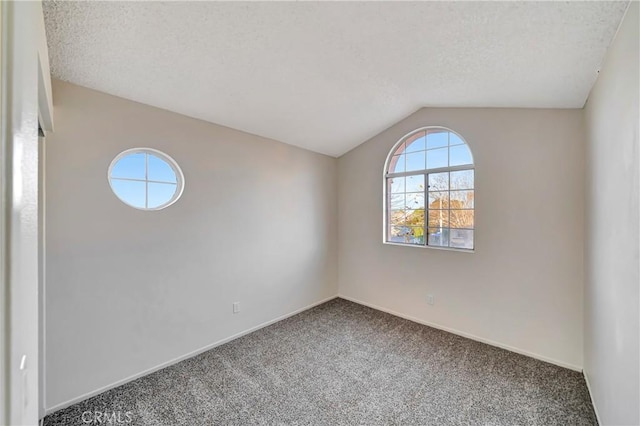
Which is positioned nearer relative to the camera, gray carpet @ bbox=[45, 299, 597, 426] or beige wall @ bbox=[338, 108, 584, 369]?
gray carpet @ bbox=[45, 299, 597, 426]

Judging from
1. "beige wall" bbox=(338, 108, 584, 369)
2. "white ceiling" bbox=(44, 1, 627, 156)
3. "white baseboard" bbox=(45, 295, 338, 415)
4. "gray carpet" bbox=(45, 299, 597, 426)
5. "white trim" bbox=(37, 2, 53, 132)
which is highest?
"white ceiling" bbox=(44, 1, 627, 156)

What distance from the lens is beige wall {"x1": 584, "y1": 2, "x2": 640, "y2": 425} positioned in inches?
49.3

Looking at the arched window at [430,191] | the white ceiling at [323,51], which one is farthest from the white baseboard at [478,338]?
the white ceiling at [323,51]

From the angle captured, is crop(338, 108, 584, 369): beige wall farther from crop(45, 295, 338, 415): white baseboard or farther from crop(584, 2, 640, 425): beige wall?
crop(45, 295, 338, 415): white baseboard

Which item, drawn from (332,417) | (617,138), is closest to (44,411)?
(332,417)

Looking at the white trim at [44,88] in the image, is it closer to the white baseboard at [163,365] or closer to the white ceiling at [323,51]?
the white ceiling at [323,51]

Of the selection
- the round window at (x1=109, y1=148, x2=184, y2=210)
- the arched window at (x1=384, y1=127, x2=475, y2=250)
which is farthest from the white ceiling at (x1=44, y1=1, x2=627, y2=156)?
the arched window at (x1=384, y1=127, x2=475, y2=250)

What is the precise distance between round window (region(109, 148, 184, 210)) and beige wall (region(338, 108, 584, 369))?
254 centimetres

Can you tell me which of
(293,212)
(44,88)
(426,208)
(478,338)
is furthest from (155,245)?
(478,338)

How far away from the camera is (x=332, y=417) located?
187cm

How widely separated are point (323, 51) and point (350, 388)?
2.46 meters

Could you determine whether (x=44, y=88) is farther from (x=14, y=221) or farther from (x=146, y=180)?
(x=14, y=221)

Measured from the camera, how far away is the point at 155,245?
2377 mm

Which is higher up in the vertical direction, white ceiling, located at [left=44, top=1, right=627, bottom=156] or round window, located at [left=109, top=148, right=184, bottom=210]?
white ceiling, located at [left=44, top=1, right=627, bottom=156]
